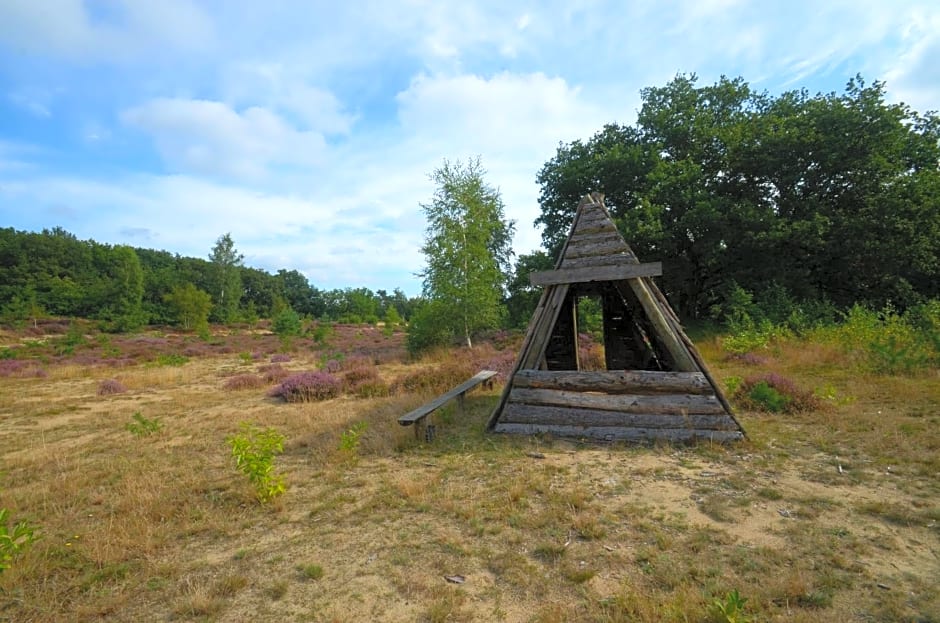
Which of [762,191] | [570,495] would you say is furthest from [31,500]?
[762,191]

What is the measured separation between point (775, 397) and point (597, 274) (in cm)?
392

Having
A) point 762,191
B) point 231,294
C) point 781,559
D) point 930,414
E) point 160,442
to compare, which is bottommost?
point 160,442

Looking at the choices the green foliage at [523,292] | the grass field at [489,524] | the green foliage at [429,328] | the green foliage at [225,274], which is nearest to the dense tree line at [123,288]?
the green foliage at [225,274]

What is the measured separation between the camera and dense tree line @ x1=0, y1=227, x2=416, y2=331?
116 ft

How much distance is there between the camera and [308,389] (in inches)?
406

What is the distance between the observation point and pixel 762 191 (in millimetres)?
18188

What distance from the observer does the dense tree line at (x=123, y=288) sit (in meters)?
35.3

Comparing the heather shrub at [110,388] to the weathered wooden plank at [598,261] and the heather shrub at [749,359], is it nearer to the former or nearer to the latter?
the weathered wooden plank at [598,261]

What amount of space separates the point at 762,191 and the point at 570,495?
65.3 feet

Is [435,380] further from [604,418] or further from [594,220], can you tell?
[594,220]

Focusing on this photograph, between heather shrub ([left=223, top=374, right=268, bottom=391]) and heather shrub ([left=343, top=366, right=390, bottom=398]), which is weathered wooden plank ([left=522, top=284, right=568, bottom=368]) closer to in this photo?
heather shrub ([left=343, top=366, right=390, bottom=398])

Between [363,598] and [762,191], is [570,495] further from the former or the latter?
[762,191]

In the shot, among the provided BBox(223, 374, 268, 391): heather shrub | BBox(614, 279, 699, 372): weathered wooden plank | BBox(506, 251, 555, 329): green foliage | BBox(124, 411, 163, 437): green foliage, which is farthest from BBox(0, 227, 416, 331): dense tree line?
BBox(614, 279, 699, 372): weathered wooden plank

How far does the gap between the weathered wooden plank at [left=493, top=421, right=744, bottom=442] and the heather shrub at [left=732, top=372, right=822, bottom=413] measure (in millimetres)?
2076
